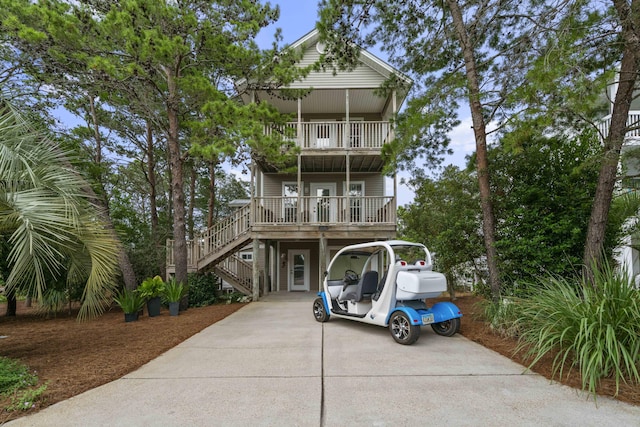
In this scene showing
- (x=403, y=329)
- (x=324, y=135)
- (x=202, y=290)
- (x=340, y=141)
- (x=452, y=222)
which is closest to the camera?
(x=403, y=329)

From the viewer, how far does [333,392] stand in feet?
11.2

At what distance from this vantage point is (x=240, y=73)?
29.2ft

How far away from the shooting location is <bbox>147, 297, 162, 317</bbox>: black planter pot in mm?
8344

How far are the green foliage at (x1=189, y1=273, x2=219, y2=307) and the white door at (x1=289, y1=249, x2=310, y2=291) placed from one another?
3950 mm

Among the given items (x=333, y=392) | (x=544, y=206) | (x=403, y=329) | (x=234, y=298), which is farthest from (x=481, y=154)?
(x=234, y=298)

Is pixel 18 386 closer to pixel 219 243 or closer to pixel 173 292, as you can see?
pixel 173 292

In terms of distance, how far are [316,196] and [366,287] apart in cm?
653

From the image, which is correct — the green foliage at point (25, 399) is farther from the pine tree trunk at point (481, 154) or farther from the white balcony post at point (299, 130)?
the white balcony post at point (299, 130)

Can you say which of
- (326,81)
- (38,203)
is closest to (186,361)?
(38,203)

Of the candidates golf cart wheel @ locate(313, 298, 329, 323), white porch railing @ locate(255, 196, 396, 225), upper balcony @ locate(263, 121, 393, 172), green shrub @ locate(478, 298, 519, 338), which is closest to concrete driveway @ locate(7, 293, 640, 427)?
green shrub @ locate(478, 298, 519, 338)

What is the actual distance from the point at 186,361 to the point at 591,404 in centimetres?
462

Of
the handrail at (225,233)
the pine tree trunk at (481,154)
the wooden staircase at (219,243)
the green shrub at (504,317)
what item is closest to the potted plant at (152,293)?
the wooden staircase at (219,243)

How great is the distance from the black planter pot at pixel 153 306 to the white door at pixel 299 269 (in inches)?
260

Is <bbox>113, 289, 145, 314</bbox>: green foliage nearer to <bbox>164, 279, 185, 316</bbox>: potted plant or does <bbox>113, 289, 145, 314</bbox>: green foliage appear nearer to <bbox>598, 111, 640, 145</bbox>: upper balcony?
<bbox>164, 279, 185, 316</bbox>: potted plant
